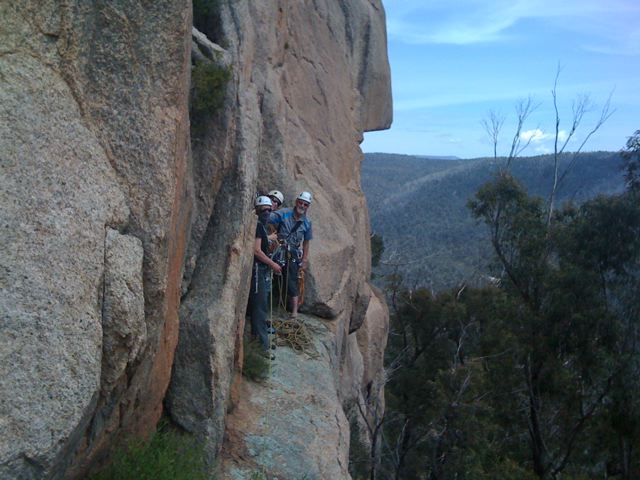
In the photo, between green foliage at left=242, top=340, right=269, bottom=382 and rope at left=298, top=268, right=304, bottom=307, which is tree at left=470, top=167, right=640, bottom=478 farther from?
green foliage at left=242, top=340, right=269, bottom=382

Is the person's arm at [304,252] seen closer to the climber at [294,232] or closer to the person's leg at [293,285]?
the climber at [294,232]

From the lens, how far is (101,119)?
5.20 metres

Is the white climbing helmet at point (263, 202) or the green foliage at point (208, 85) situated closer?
the green foliage at point (208, 85)

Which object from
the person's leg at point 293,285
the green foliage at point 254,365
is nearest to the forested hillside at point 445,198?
the person's leg at point 293,285

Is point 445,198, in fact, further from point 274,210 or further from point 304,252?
point 274,210

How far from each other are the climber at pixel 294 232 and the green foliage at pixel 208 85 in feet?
7.62

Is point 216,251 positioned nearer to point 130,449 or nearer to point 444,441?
point 130,449

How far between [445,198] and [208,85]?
68.0 metres

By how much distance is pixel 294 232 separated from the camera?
971 centimetres

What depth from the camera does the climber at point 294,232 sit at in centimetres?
959

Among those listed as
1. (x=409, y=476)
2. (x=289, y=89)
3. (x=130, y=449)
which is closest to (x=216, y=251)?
(x=130, y=449)

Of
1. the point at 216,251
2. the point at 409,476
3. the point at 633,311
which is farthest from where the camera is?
the point at 409,476

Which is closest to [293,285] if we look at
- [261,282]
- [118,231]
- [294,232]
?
[294,232]

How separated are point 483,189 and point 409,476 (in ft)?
31.1
